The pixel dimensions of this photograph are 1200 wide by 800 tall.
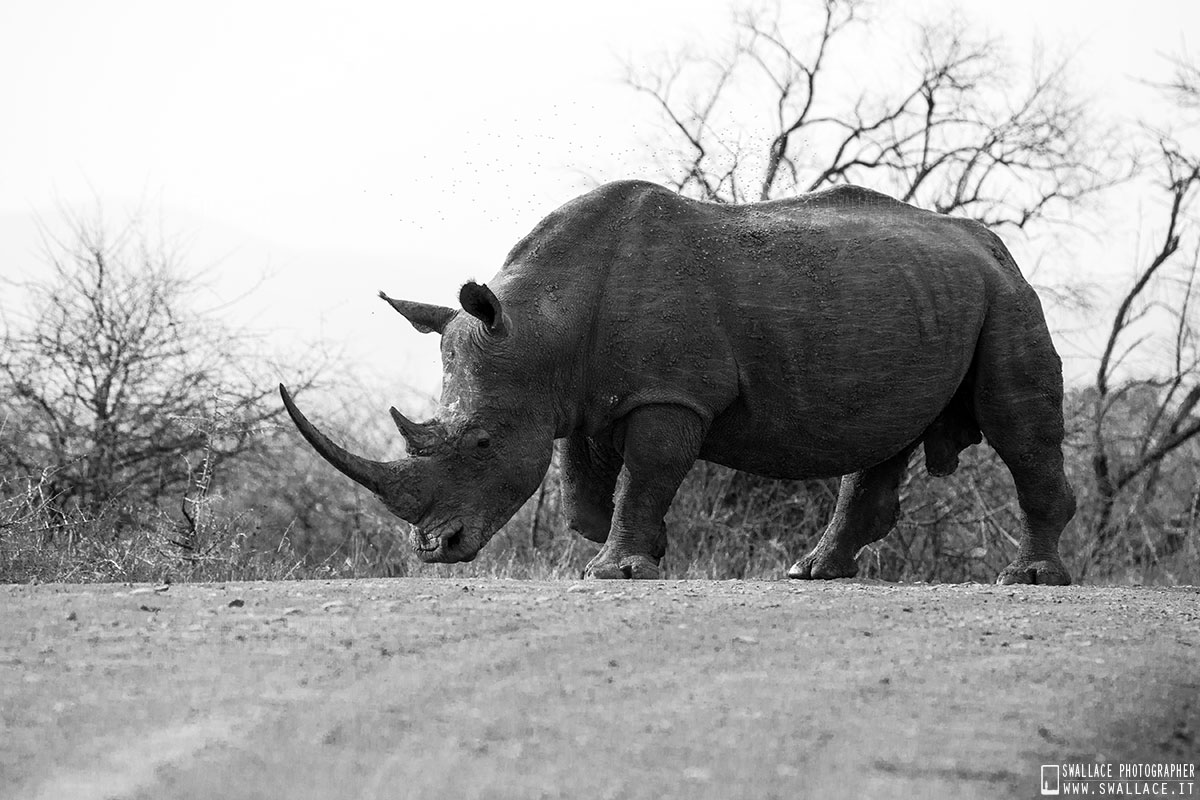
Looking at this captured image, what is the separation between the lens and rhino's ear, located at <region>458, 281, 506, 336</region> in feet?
21.0

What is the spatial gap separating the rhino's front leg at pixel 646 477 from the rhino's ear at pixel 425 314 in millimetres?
954

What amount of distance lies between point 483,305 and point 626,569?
1253 millimetres

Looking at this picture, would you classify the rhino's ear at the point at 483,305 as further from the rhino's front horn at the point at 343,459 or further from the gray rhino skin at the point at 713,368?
the rhino's front horn at the point at 343,459

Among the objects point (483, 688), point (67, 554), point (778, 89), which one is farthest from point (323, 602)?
point (778, 89)

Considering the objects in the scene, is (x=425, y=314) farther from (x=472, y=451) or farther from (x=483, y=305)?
(x=472, y=451)

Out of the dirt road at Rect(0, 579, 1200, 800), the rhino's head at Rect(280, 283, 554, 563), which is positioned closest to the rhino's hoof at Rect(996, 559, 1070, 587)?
the dirt road at Rect(0, 579, 1200, 800)

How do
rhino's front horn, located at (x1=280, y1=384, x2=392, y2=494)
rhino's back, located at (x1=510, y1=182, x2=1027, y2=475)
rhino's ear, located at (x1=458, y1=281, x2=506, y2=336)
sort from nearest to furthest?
rhino's front horn, located at (x1=280, y1=384, x2=392, y2=494)
rhino's ear, located at (x1=458, y1=281, x2=506, y2=336)
rhino's back, located at (x1=510, y1=182, x2=1027, y2=475)

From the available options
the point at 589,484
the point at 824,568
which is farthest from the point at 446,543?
the point at 824,568

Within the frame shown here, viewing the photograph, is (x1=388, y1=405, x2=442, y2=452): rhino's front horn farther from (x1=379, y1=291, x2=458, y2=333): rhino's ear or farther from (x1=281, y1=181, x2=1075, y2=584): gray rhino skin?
(x1=379, y1=291, x2=458, y2=333): rhino's ear

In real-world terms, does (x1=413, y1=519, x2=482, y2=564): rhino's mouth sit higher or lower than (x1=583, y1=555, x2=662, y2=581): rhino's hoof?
higher

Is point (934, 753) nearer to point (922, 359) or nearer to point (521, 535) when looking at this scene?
point (922, 359)

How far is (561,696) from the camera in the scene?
12.5ft

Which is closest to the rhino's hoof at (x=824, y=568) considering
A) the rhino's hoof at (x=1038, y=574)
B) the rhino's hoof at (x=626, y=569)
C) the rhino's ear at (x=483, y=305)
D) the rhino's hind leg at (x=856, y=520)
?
the rhino's hind leg at (x=856, y=520)

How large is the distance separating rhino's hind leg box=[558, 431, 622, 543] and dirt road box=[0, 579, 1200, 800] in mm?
2090
